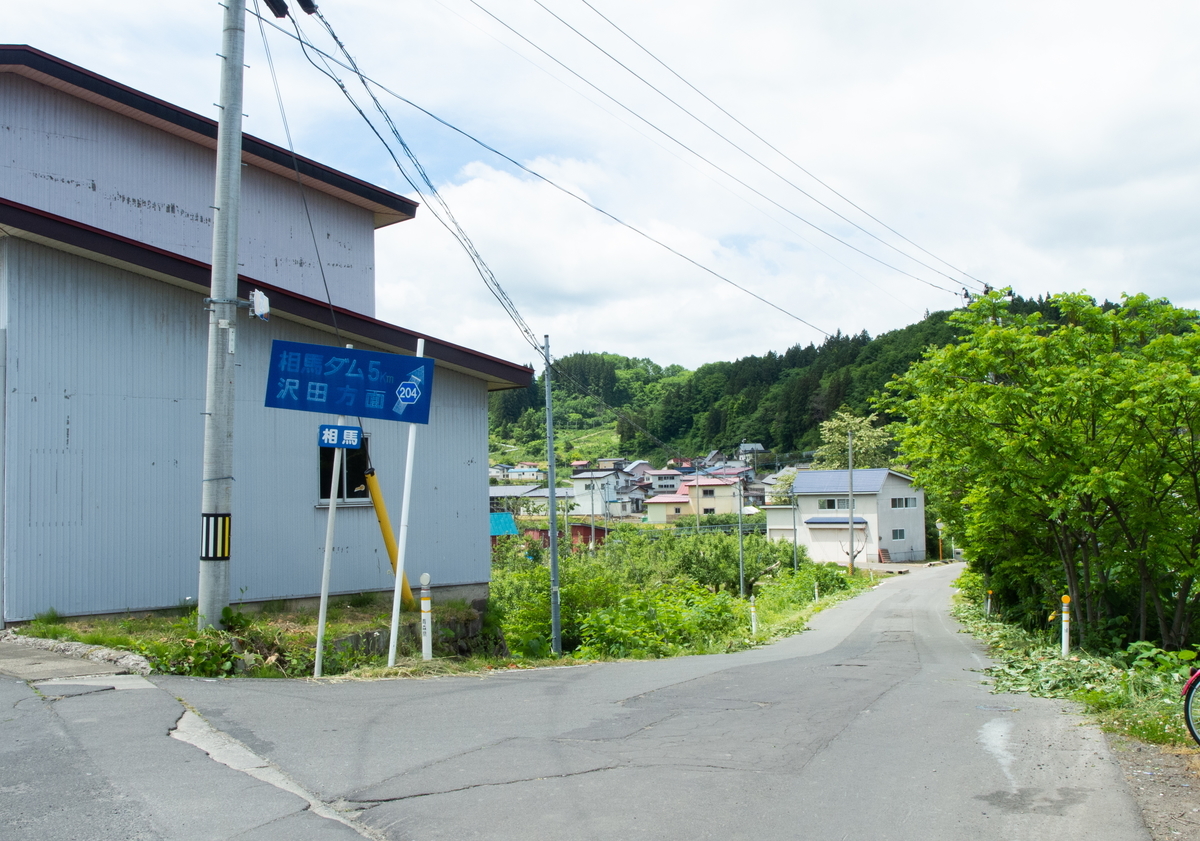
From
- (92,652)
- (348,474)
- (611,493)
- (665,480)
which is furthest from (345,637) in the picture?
(665,480)

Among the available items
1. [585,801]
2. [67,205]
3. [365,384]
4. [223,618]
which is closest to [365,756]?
[585,801]

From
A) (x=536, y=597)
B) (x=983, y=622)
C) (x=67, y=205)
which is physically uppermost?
(x=67, y=205)

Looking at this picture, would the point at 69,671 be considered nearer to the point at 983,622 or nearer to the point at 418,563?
the point at 418,563

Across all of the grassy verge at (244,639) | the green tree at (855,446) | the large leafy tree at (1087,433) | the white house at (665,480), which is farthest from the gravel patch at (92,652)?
the white house at (665,480)

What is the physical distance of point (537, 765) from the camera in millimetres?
5637

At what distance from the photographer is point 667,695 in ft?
28.9

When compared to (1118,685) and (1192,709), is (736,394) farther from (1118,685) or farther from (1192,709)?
(1192,709)

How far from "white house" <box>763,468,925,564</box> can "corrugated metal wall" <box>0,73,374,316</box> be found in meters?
44.5

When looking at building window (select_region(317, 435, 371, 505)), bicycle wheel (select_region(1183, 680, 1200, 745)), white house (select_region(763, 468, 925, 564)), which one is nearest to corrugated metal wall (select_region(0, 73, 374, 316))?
building window (select_region(317, 435, 371, 505))

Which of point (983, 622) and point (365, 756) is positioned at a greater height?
point (365, 756)

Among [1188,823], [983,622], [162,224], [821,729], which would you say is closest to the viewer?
[1188,823]

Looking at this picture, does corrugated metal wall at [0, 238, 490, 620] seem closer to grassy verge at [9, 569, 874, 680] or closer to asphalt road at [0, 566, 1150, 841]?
grassy verge at [9, 569, 874, 680]

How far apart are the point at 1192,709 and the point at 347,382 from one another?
27.1 ft

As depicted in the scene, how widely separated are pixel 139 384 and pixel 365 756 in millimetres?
7638
